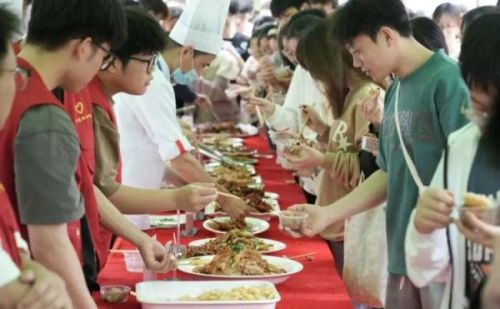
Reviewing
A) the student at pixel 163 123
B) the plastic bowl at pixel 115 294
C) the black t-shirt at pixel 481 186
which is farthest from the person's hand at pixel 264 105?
the black t-shirt at pixel 481 186

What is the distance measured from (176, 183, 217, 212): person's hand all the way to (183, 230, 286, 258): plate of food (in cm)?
16

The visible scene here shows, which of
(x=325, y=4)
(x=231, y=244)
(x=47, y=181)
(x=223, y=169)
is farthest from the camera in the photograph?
(x=325, y=4)

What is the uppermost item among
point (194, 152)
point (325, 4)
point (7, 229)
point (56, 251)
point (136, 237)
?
point (7, 229)

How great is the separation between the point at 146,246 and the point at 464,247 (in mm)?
812

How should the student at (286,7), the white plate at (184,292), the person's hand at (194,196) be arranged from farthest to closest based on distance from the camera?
the student at (286,7) < the person's hand at (194,196) < the white plate at (184,292)

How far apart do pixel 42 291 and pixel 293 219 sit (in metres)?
1.13

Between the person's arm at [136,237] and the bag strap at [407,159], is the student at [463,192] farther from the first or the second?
the person's arm at [136,237]

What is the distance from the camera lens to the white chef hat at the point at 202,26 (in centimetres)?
347

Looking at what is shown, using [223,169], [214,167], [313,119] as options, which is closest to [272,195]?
[313,119]

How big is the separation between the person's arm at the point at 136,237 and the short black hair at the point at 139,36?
39cm

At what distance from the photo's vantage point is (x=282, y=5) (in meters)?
5.15

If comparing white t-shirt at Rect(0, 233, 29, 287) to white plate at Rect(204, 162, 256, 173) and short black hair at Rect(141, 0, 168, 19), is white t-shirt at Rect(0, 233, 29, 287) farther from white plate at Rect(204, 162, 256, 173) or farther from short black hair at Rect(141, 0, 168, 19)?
short black hair at Rect(141, 0, 168, 19)

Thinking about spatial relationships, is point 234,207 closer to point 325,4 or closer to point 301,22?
point 301,22

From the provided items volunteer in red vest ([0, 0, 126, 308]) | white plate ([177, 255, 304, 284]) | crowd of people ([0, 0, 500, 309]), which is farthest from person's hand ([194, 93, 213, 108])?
volunteer in red vest ([0, 0, 126, 308])
